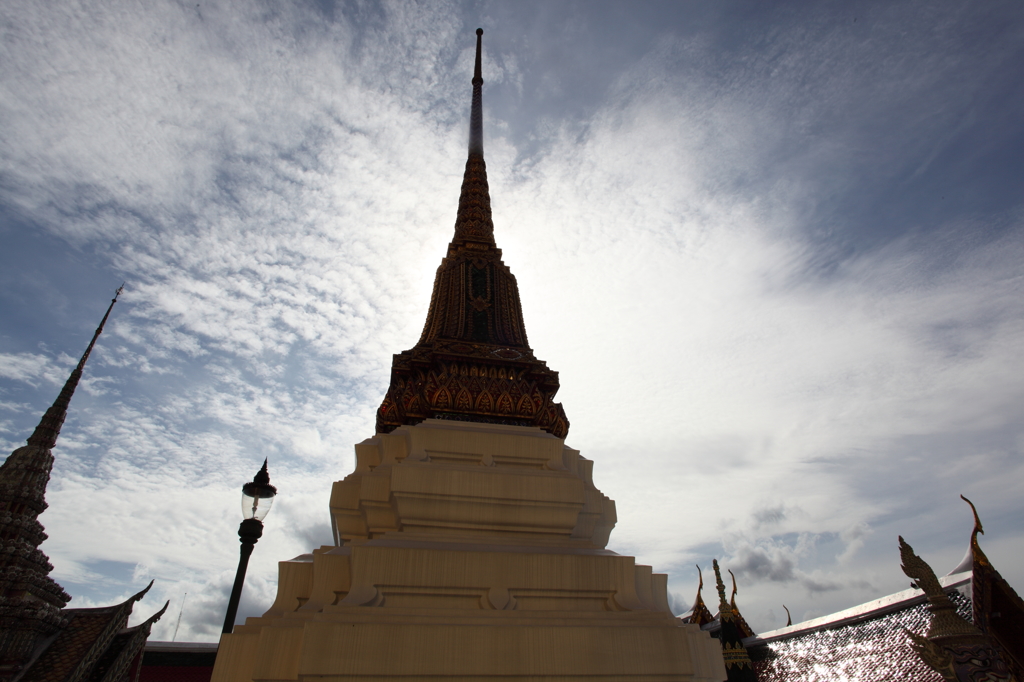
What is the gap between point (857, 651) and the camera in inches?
334

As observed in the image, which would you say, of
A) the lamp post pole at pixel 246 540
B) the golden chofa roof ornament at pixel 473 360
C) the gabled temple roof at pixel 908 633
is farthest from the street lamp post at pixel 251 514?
the gabled temple roof at pixel 908 633

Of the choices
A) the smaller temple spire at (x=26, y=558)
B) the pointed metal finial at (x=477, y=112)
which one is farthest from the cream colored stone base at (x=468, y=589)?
the smaller temple spire at (x=26, y=558)

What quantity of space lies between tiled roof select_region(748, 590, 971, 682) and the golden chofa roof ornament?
5408mm

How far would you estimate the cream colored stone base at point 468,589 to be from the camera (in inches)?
207

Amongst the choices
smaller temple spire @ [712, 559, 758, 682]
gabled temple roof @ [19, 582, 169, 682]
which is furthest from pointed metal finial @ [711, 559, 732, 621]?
gabled temple roof @ [19, 582, 169, 682]

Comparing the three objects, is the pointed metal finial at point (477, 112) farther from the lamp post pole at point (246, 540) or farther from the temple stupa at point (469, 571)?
the lamp post pole at point (246, 540)

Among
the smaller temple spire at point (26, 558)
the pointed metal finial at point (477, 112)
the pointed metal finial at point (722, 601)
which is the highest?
the pointed metal finial at point (477, 112)

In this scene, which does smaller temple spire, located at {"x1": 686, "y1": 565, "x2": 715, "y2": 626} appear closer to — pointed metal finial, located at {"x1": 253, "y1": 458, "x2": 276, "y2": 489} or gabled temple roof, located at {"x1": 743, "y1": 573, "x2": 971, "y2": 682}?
gabled temple roof, located at {"x1": 743, "y1": 573, "x2": 971, "y2": 682}

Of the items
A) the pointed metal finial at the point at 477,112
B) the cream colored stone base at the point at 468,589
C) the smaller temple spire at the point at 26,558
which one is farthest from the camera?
the pointed metal finial at the point at 477,112

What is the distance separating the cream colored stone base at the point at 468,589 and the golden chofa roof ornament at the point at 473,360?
55 cm

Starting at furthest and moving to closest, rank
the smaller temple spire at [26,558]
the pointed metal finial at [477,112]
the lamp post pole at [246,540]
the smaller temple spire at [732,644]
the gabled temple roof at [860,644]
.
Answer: the pointed metal finial at [477,112] < the smaller temple spire at [26,558] < the smaller temple spire at [732,644] < the gabled temple roof at [860,644] < the lamp post pole at [246,540]

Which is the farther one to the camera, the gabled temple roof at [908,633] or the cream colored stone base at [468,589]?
the cream colored stone base at [468,589]

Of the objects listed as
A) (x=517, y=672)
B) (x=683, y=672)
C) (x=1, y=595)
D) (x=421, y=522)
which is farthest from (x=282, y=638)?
(x=1, y=595)

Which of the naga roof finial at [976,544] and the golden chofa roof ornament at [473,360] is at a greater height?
the golden chofa roof ornament at [473,360]
